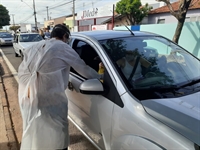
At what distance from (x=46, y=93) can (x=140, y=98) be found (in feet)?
3.18

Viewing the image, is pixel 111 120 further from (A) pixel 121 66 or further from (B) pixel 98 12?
(B) pixel 98 12

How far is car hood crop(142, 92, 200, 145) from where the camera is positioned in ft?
4.24

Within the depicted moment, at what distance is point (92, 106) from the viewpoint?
2119mm

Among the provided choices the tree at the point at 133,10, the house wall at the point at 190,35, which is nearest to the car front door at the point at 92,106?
the house wall at the point at 190,35

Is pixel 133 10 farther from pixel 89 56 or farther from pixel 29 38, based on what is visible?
pixel 89 56

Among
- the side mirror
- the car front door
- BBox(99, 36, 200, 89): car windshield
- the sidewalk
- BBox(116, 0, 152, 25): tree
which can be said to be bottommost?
the sidewalk

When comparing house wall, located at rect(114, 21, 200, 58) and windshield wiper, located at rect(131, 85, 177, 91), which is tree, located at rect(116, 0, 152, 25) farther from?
windshield wiper, located at rect(131, 85, 177, 91)

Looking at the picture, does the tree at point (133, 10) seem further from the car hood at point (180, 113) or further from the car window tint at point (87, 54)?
the car hood at point (180, 113)

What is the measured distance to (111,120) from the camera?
177 centimetres

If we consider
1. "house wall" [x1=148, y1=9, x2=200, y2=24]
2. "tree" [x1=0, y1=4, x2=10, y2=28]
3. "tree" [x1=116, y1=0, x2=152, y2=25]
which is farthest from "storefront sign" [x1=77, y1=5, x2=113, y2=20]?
"tree" [x1=0, y1=4, x2=10, y2=28]

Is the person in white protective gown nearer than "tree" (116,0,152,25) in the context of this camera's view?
Yes

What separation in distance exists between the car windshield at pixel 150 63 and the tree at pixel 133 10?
15.0m

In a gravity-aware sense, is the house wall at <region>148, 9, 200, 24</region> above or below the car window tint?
above

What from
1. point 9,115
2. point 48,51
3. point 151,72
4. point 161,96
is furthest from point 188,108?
point 9,115
